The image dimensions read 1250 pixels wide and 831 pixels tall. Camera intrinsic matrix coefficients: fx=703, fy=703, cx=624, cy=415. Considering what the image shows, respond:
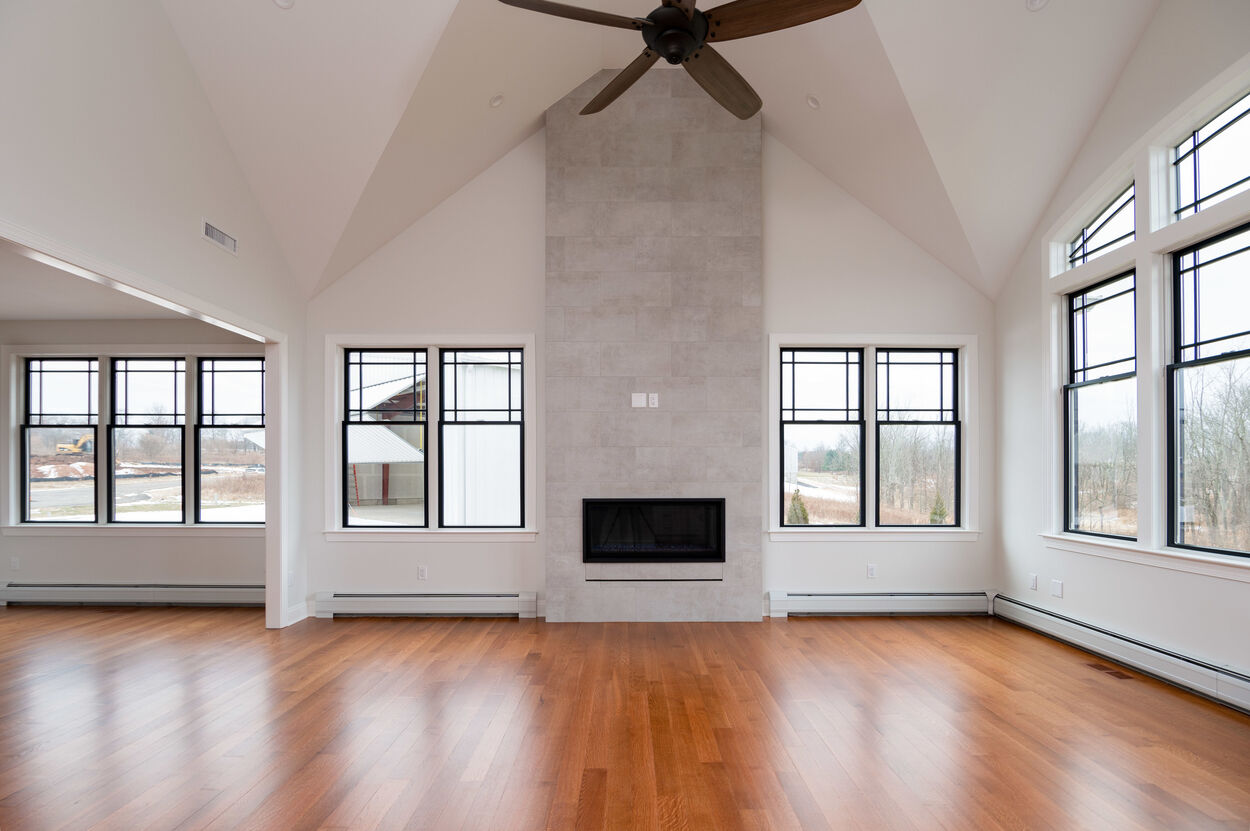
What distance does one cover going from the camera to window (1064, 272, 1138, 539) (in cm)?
462

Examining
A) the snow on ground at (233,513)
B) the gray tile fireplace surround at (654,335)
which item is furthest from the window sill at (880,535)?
the snow on ground at (233,513)

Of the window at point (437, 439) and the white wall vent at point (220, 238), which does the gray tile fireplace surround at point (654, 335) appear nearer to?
the window at point (437, 439)

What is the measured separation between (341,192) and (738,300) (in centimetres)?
316

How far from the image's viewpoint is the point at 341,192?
5.05 meters

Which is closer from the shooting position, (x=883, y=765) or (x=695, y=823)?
(x=695, y=823)

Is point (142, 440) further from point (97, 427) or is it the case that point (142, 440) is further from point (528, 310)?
point (528, 310)

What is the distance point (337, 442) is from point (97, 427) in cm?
257

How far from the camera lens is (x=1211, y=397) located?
12.9 feet

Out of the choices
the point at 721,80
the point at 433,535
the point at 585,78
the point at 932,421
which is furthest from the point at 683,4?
the point at 433,535

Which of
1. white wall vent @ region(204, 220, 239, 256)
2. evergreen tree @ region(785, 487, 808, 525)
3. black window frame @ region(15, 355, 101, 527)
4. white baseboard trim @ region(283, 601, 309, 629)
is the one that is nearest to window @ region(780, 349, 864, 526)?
evergreen tree @ region(785, 487, 808, 525)

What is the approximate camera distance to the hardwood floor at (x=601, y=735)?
8.71 ft

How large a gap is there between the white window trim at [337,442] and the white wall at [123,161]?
0.83 metres

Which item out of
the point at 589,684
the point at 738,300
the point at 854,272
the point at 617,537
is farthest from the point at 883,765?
the point at 854,272

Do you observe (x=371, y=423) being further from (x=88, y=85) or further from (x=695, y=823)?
(x=695, y=823)
